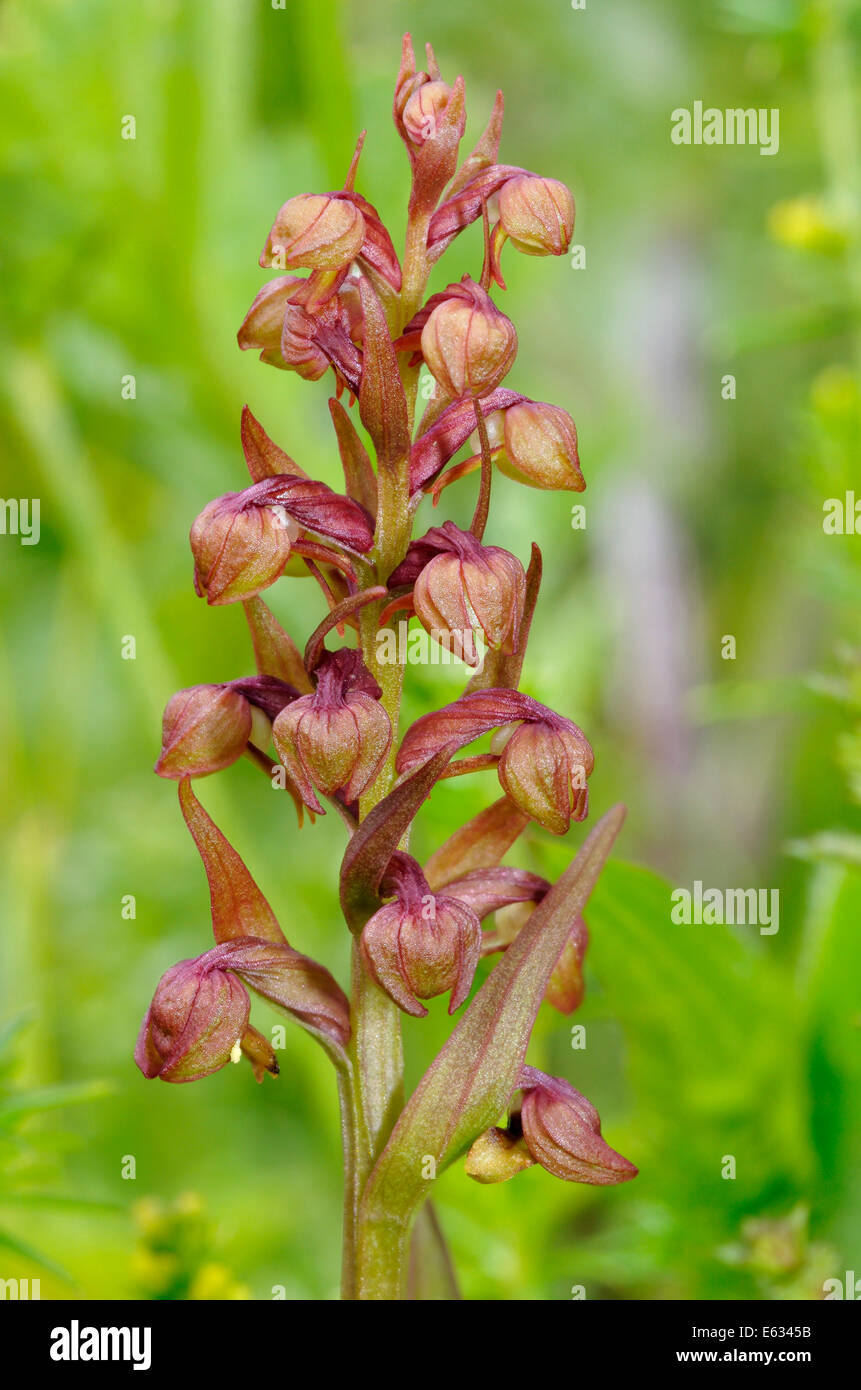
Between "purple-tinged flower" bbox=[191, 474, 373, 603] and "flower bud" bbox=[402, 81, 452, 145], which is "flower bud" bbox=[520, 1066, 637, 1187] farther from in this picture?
"flower bud" bbox=[402, 81, 452, 145]

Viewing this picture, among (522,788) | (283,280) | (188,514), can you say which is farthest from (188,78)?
(522,788)

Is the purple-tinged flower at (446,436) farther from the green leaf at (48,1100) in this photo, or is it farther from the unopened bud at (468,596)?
the green leaf at (48,1100)

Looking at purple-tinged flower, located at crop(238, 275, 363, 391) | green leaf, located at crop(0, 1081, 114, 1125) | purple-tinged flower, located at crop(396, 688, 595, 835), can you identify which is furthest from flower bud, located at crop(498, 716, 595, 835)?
green leaf, located at crop(0, 1081, 114, 1125)

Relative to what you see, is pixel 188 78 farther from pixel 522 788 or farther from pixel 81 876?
pixel 522 788

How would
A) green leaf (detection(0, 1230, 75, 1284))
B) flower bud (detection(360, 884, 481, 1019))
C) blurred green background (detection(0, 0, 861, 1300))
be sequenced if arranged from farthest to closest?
1. blurred green background (detection(0, 0, 861, 1300))
2. green leaf (detection(0, 1230, 75, 1284))
3. flower bud (detection(360, 884, 481, 1019))

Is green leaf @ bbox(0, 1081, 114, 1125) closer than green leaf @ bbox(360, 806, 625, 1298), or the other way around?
green leaf @ bbox(360, 806, 625, 1298)

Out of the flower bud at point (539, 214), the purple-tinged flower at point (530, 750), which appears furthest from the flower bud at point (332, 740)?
the flower bud at point (539, 214)
